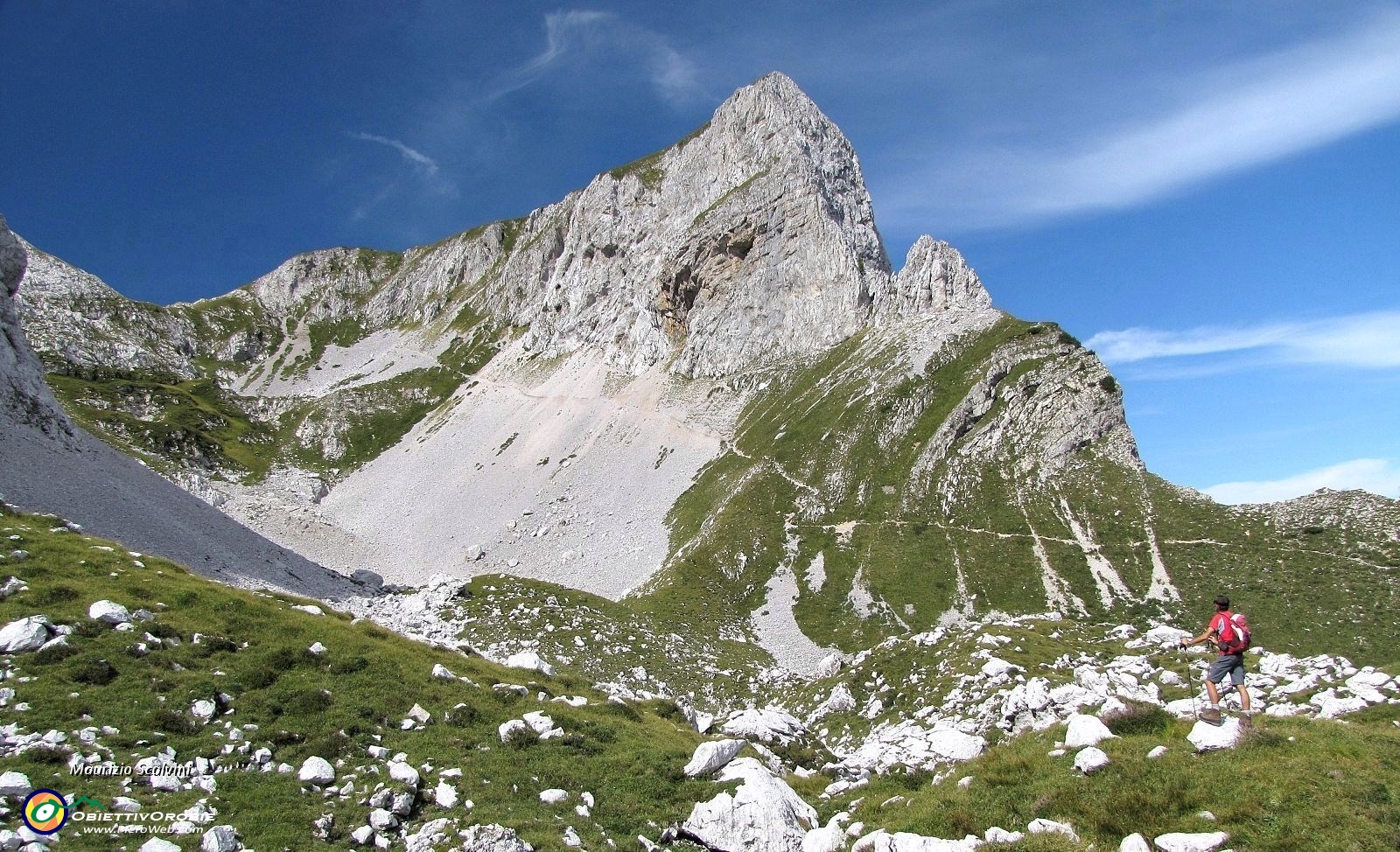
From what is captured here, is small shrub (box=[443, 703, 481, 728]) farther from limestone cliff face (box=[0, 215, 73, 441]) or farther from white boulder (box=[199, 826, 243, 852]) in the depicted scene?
limestone cliff face (box=[0, 215, 73, 441])

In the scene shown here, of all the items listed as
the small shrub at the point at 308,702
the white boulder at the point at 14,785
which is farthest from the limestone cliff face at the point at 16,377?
the white boulder at the point at 14,785

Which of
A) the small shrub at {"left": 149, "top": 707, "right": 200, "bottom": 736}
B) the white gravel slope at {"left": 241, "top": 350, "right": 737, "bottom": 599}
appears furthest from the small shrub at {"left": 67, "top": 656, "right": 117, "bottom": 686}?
the white gravel slope at {"left": 241, "top": 350, "right": 737, "bottom": 599}

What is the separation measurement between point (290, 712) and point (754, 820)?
12.5 meters

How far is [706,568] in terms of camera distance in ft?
223

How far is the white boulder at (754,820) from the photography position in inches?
543

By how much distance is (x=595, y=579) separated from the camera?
7494cm

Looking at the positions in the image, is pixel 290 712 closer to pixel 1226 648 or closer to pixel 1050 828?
pixel 1050 828

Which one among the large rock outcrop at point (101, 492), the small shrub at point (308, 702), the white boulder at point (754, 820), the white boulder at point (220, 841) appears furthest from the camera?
the large rock outcrop at point (101, 492)

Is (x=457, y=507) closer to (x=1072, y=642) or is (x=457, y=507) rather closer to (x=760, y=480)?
(x=760, y=480)

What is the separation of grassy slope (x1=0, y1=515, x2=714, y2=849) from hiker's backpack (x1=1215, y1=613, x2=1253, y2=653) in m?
12.7

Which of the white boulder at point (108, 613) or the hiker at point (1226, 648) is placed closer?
the hiker at point (1226, 648)

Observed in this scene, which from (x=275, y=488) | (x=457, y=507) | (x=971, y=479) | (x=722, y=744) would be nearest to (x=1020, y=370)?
(x=971, y=479)

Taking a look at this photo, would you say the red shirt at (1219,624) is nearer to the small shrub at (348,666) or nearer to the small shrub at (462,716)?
the small shrub at (462,716)

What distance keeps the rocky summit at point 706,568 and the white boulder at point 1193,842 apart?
45mm
